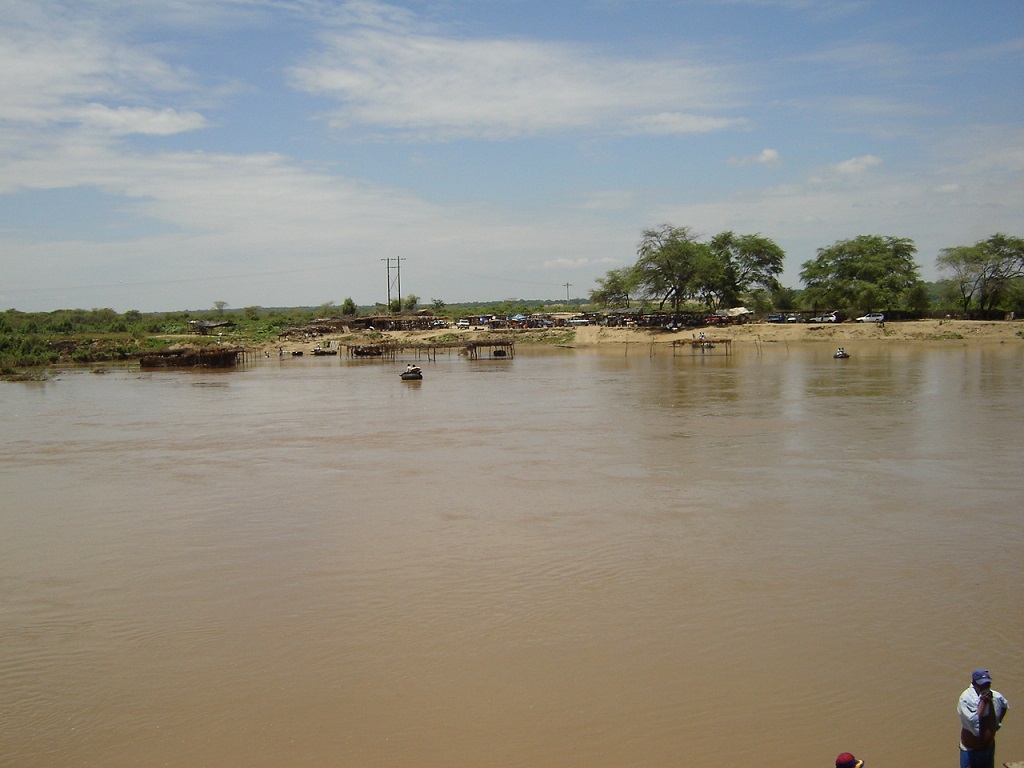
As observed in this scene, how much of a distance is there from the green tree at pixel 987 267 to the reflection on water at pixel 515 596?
41768 millimetres

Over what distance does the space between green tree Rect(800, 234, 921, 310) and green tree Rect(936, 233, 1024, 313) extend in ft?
11.3

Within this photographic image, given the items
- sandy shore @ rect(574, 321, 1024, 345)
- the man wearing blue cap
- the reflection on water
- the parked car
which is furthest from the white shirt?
the parked car

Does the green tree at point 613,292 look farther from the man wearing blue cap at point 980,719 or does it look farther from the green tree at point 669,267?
the man wearing blue cap at point 980,719

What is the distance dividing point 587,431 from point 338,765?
58.6ft

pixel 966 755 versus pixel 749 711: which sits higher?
pixel 966 755

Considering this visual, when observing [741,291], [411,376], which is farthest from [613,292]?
[411,376]

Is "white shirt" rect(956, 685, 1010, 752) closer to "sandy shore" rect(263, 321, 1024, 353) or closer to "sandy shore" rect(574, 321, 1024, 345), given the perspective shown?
"sandy shore" rect(263, 321, 1024, 353)

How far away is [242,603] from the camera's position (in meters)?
11.0

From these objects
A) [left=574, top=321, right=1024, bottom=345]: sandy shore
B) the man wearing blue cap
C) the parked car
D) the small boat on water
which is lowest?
the man wearing blue cap

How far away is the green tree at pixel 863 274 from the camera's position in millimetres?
62312

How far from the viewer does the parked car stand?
195 feet

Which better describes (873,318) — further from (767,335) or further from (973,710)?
(973,710)

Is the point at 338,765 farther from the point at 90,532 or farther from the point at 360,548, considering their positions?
the point at 90,532

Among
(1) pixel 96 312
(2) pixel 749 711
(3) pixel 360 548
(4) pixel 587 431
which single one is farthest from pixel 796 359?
(1) pixel 96 312
